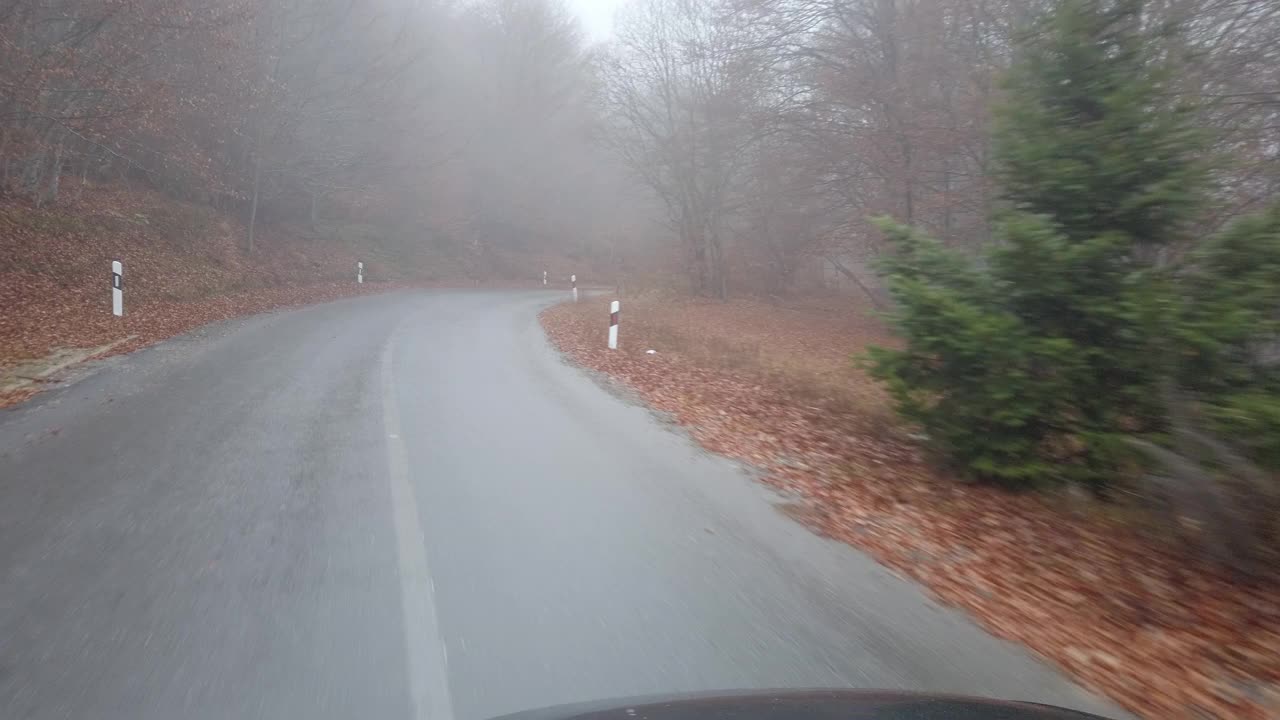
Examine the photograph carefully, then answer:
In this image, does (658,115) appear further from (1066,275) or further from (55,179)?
(1066,275)

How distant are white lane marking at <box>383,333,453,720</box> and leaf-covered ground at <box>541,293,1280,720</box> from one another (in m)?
2.92

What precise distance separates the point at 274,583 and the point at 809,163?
20.7 m

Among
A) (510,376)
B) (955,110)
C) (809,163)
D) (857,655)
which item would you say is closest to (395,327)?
(510,376)

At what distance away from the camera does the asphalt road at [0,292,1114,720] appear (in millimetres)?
3680

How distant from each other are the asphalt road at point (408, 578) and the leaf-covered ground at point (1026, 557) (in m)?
0.35

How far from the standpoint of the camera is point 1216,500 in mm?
4898

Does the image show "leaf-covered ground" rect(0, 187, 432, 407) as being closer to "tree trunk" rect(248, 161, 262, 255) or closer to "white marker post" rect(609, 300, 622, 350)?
"tree trunk" rect(248, 161, 262, 255)

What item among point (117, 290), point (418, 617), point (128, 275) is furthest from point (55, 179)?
point (418, 617)

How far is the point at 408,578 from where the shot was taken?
4.81 m

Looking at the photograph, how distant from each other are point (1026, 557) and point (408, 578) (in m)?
4.08

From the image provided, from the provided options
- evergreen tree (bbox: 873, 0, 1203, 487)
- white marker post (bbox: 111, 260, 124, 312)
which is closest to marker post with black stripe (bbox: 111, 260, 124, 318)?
white marker post (bbox: 111, 260, 124, 312)

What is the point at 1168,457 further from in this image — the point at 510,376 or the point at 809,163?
the point at 809,163

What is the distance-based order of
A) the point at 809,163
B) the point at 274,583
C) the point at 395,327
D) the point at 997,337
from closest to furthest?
the point at 274,583, the point at 997,337, the point at 395,327, the point at 809,163

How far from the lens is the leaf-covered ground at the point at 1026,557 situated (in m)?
4.05
